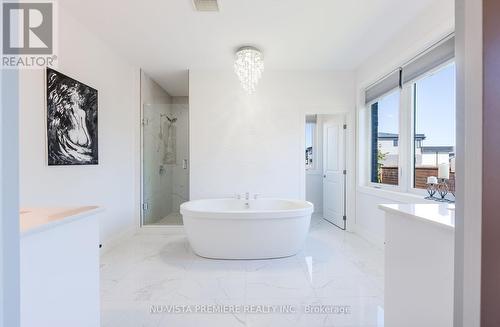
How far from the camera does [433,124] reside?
2.58 m

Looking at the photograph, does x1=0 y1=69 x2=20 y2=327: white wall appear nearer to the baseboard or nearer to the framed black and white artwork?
the framed black and white artwork

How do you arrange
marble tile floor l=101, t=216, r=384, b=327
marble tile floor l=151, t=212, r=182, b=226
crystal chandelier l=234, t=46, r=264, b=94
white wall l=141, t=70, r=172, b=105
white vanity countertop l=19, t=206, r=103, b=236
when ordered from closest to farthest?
white vanity countertop l=19, t=206, r=103, b=236 < marble tile floor l=101, t=216, r=384, b=327 < crystal chandelier l=234, t=46, r=264, b=94 < white wall l=141, t=70, r=172, b=105 < marble tile floor l=151, t=212, r=182, b=226

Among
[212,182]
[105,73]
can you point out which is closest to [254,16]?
[105,73]

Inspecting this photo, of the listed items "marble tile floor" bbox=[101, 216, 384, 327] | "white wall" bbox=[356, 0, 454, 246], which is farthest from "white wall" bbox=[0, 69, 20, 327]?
"white wall" bbox=[356, 0, 454, 246]

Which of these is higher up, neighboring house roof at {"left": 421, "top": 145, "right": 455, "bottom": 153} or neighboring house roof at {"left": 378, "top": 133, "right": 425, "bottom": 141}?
neighboring house roof at {"left": 378, "top": 133, "right": 425, "bottom": 141}

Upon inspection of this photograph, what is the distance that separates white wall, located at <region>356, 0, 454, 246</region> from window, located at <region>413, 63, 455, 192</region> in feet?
1.00

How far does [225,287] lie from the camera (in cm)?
225

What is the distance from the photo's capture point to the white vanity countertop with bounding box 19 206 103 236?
2.93 feet

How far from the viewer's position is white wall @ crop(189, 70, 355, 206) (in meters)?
4.01

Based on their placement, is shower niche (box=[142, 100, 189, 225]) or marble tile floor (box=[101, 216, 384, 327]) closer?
marble tile floor (box=[101, 216, 384, 327])

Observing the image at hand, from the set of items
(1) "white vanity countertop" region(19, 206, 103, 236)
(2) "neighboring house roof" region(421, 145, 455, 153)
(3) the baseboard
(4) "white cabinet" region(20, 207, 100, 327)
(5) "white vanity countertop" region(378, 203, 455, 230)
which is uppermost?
(2) "neighboring house roof" region(421, 145, 455, 153)

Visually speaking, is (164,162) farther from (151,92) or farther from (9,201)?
(9,201)

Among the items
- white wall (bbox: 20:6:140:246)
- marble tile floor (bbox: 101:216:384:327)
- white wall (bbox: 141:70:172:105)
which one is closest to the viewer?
marble tile floor (bbox: 101:216:384:327)

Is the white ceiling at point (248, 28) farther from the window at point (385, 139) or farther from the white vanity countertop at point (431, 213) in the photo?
the white vanity countertop at point (431, 213)
